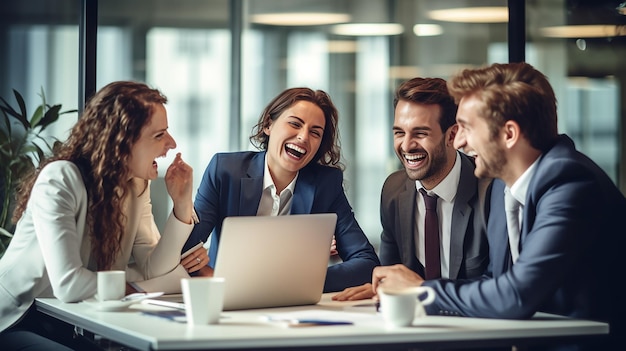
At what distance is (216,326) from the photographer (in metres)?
2.28

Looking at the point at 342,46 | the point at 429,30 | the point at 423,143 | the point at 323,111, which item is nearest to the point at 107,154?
the point at 323,111

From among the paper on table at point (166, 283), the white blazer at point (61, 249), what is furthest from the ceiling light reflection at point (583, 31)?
the paper on table at point (166, 283)

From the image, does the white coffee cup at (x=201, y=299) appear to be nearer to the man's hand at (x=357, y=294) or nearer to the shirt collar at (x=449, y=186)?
the man's hand at (x=357, y=294)

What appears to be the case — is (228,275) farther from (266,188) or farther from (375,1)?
(375,1)

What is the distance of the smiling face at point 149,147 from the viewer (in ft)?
10.1

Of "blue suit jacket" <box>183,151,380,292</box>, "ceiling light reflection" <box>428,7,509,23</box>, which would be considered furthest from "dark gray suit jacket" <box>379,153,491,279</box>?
"ceiling light reflection" <box>428,7,509,23</box>

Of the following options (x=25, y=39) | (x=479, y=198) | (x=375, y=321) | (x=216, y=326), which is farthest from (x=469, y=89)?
(x=25, y=39)

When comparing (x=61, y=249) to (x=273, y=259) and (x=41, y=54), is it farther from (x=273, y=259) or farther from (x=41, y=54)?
(x=41, y=54)

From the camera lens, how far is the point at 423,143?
3.41m

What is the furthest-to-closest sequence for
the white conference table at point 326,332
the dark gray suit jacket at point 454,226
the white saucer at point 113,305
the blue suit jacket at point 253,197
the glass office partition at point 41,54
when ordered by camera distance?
the glass office partition at point 41,54 < the blue suit jacket at point 253,197 < the dark gray suit jacket at point 454,226 < the white saucer at point 113,305 < the white conference table at point 326,332

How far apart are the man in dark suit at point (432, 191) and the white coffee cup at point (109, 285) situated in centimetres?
118

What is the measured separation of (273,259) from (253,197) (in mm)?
978

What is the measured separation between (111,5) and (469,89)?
12.7 ft

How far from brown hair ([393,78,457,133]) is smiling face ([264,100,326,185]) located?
0.36 meters
